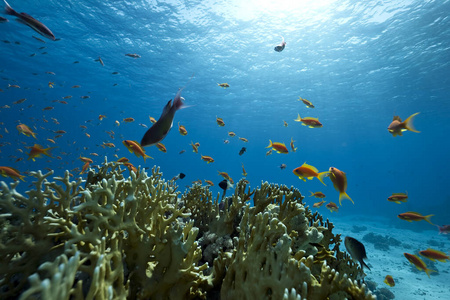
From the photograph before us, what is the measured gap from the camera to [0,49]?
76.2ft

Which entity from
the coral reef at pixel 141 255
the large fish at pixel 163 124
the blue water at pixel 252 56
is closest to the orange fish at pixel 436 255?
the coral reef at pixel 141 255

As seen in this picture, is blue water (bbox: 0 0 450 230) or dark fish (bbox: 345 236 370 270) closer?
dark fish (bbox: 345 236 370 270)

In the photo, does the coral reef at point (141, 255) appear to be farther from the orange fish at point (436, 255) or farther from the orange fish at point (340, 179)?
the orange fish at point (436, 255)

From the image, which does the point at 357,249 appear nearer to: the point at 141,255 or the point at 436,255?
the point at 141,255

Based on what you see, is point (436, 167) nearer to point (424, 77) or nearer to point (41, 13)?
point (424, 77)

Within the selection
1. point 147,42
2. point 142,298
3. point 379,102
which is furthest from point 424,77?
point 142,298

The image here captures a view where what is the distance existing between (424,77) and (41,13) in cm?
3891

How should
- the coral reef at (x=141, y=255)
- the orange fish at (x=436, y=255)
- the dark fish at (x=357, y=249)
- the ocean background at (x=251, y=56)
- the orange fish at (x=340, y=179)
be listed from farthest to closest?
1. the ocean background at (x=251, y=56)
2. the orange fish at (x=436, y=255)
3. the orange fish at (x=340, y=179)
4. the dark fish at (x=357, y=249)
5. the coral reef at (x=141, y=255)

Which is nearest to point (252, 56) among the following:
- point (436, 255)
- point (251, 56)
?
point (251, 56)

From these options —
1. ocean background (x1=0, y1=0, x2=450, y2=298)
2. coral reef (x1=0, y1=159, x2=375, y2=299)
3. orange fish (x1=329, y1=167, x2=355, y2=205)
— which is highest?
ocean background (x1=0, y1=0, x2=450, y2=298)

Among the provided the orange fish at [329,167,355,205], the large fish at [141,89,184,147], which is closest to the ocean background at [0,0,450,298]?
the large fish at [141,89,184,147]

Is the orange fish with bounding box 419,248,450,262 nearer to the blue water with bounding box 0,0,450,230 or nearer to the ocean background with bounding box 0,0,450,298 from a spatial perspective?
the ocean background with bounding box 0,0,450,298

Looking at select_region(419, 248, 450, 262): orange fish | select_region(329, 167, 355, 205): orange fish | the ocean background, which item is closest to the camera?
select_region(329, 167, 355, 205): orange fish

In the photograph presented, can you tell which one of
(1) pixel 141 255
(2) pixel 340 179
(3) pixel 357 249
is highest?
(2) pixel 340 179
